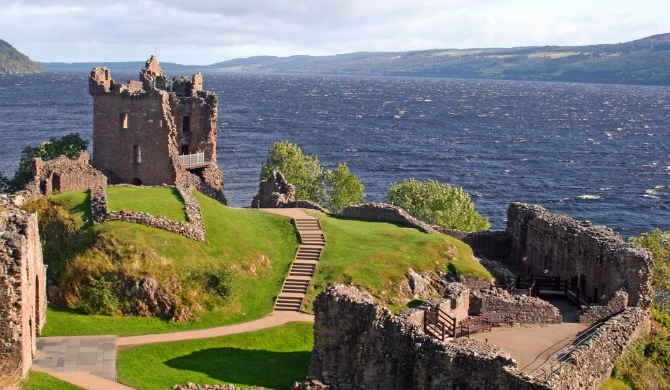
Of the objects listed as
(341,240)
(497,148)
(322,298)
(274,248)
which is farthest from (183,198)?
(497,148)

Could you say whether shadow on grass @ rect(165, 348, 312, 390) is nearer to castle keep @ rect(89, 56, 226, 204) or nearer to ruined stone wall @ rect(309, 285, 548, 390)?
ruined stone wall @ rect(309, 285, 548, 390)

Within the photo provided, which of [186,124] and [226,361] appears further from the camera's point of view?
[186,124]

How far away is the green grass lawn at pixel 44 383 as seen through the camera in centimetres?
3103

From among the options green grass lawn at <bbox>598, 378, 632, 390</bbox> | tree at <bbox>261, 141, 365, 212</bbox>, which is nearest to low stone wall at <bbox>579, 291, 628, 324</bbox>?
green grass lawn at <bbox>598, 378, 632, 390</bbox>

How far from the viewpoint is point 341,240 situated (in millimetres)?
52219

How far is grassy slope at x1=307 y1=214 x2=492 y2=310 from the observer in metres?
46.4

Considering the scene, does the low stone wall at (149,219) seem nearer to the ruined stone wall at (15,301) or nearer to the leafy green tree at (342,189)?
the ruined stone wall at (15,301)

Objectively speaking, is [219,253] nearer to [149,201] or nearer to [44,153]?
[149,201]

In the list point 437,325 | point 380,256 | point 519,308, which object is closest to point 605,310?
point 519,308

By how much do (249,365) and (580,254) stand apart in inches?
936

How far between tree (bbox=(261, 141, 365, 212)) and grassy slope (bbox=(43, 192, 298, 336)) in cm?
2329

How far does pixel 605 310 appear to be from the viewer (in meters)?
42.1

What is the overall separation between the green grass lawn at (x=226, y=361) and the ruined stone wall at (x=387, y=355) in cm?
254

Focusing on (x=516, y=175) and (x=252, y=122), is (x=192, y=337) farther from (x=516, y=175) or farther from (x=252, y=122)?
(x=252, y=122)
